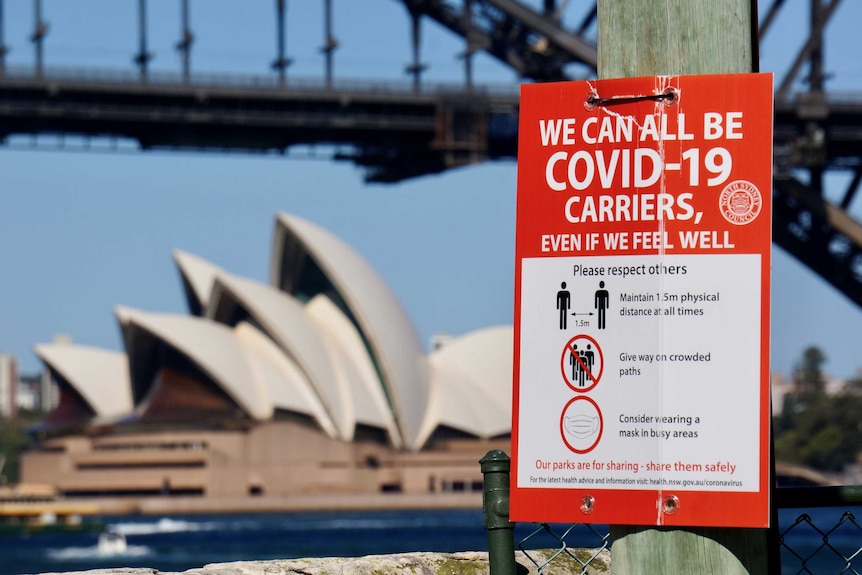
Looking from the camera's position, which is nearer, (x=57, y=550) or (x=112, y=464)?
(x=57, y=550)

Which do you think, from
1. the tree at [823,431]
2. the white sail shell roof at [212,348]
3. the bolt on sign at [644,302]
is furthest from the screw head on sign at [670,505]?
the tree at [823,431]

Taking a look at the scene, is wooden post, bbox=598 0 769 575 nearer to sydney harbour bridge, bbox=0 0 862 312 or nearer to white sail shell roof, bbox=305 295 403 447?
sydney harbour bridge, bbox=0 0 862 312

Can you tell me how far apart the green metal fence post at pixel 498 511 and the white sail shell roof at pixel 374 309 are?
52.2m

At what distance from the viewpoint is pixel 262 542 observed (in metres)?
33.3

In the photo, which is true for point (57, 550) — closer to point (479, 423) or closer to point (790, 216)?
point (790, 216)

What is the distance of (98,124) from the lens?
34812 millimetres

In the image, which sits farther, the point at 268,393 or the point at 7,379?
the point at 7,379

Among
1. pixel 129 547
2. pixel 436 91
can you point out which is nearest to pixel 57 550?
pixel 129 547

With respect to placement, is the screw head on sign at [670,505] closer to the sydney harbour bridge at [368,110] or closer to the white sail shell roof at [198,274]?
the sydney harbour bridge at [368,110]

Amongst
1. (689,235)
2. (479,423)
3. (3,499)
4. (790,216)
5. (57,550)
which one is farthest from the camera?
(479,423)

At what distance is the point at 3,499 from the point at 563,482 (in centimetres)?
5002

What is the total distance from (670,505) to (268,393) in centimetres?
5329

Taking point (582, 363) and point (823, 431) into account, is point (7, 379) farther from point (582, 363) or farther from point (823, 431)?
point (582, 363)

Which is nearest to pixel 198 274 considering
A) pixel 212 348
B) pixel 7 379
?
pixel 212 348
